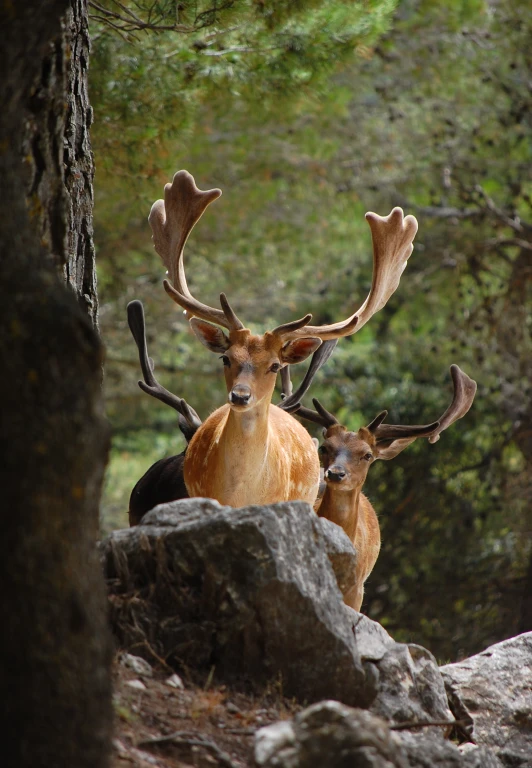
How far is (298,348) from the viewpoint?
6.28m

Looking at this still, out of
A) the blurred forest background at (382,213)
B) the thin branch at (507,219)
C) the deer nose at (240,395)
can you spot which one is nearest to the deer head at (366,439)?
the deer nose at (240,395)

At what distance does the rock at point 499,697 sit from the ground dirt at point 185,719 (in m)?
1.27

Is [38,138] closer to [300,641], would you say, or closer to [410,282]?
[300,641]

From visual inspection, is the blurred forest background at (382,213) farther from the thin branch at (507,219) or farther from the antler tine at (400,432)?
the antler tine at (400,432)

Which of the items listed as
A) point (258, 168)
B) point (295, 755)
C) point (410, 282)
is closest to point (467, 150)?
point (410, 282)

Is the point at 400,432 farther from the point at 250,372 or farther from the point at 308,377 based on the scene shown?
the point at 250,372

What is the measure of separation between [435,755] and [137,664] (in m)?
1.09

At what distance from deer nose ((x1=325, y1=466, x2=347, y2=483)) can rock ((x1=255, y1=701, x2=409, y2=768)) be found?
3971mm

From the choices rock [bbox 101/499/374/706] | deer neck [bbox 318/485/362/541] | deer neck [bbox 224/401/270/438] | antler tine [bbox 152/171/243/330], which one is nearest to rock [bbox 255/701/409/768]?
Result: rock [bbox 101/499/374/706]

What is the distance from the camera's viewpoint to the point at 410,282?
44.3 ft

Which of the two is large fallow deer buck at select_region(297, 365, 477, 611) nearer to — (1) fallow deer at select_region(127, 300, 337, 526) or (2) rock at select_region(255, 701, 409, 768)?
(1) fallow deer at select_region(127, 300, 337, 526)

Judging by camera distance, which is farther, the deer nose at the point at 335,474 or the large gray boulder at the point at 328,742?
the deer nose at the point at 335,474

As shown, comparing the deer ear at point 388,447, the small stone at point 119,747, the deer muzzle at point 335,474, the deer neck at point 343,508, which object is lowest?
the deer neck at point 343,508

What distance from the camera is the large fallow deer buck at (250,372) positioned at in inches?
235
